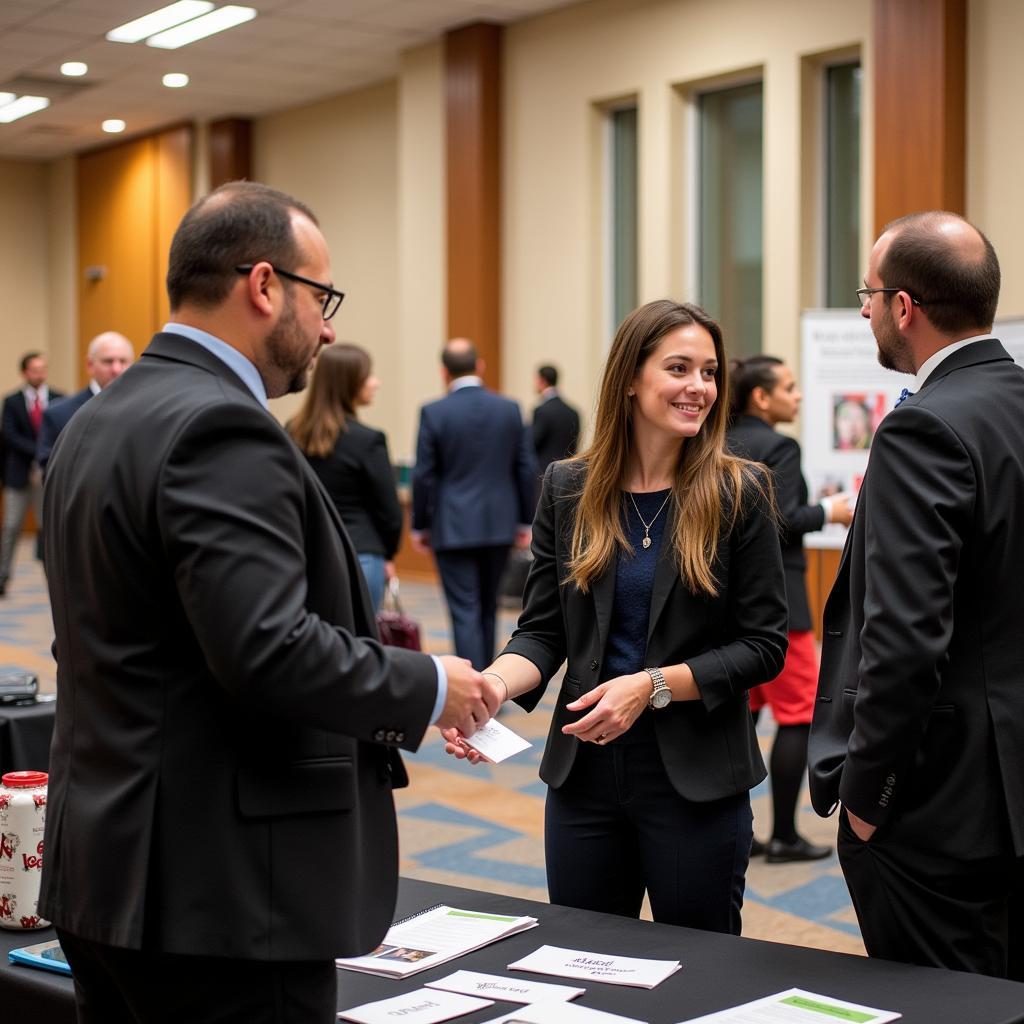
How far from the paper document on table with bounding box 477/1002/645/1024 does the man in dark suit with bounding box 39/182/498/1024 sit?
0.90 ft

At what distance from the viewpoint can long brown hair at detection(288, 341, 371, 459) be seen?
218 inches

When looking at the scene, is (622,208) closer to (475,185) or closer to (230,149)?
(475,185)

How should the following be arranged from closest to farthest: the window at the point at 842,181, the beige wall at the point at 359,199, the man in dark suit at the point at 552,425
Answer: the window at the point at 842,181 < the man in dark suit at the point at 552,425 < the beige wall at the point at 359,199

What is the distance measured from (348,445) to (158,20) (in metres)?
6.94

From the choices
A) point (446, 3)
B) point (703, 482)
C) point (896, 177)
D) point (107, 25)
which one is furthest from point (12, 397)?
point (703, 482)

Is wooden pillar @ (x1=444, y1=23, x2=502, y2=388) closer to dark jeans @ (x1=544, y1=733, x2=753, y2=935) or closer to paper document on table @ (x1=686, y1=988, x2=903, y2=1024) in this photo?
dark jeans @ (x1=544, y1=733, x2=753, y2=935)

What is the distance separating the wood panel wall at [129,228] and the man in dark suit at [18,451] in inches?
135

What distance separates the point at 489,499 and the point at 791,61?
427cm

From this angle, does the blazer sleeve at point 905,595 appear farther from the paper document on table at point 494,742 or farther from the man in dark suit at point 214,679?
the man in dark suit at point 214,679

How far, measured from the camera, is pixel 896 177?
8.44 metres

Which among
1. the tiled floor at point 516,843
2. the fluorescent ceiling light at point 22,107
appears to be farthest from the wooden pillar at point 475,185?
the tiled floor at point 516,843

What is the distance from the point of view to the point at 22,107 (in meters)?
14.4

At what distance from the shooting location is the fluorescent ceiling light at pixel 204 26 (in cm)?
1082

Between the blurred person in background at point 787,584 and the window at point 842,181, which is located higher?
the window at point 842,181
